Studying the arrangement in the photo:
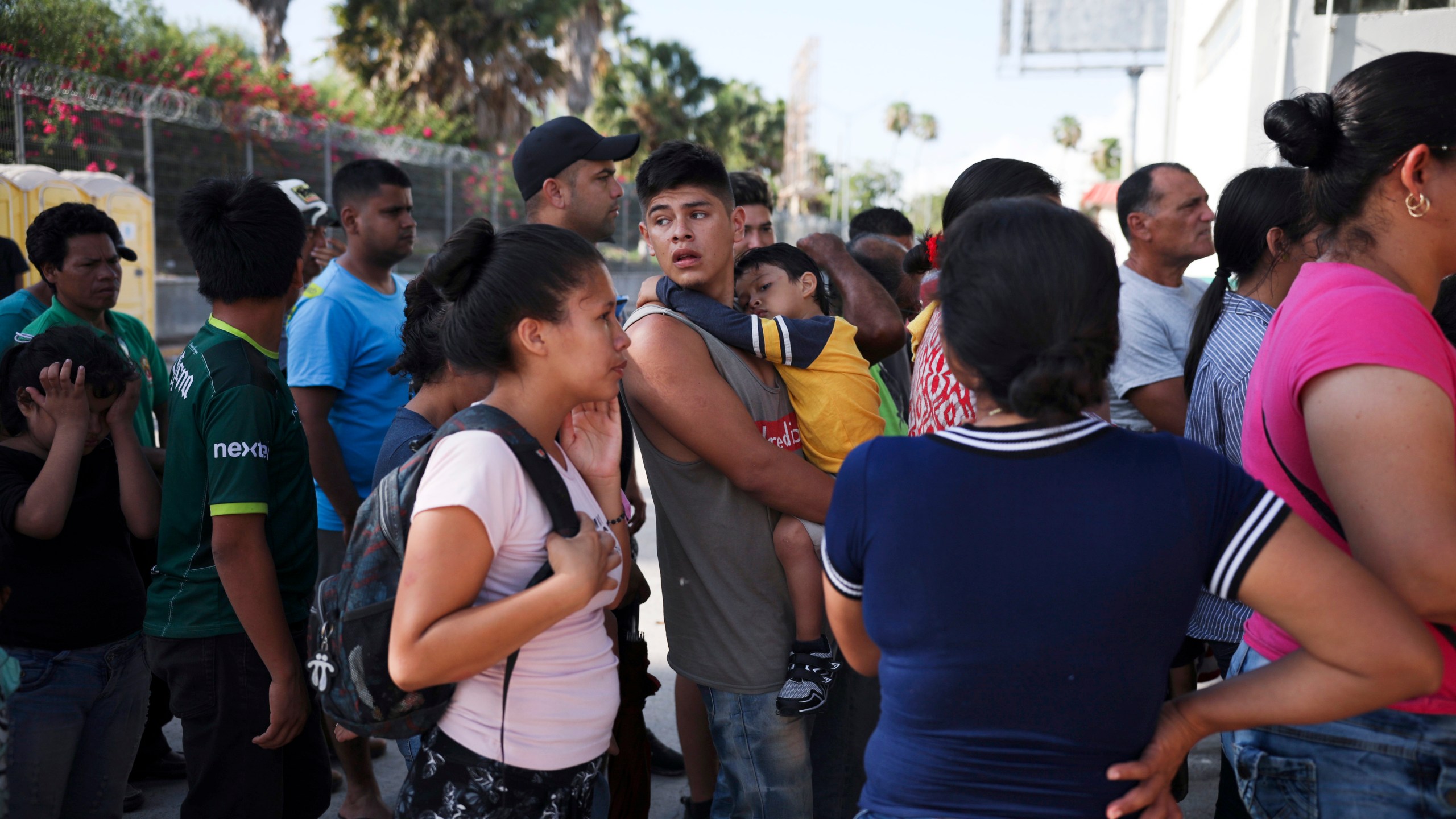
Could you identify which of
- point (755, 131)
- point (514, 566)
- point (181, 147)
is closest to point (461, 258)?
point (514, 566)

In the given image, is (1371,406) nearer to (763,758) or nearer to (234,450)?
(763,758)

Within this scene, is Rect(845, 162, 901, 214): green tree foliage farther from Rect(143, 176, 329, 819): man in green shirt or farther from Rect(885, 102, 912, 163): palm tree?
Rect(143, 176, 329, 819): man in green shirt

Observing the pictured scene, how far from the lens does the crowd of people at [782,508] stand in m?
1.34

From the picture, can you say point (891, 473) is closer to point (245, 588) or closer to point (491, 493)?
point (491, 493)

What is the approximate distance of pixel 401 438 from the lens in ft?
8.14

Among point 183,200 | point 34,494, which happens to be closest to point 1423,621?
point 183,200

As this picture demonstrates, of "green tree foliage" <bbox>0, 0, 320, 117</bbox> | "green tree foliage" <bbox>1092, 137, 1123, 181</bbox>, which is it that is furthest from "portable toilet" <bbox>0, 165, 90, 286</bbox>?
"green tree foliage" <bbox>1092, 137, 1123, 181</bbox>

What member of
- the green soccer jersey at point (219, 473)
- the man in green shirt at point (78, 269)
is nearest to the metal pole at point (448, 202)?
the man in green shirt at point (78, 269)

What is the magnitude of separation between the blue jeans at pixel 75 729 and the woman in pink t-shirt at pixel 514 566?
1.37 m

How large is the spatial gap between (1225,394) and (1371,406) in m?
1.45

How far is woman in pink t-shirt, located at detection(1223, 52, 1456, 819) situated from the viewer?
1385 mm

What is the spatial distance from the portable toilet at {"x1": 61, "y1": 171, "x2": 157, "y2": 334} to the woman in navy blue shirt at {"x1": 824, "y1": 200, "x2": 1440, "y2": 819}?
10.4 meters

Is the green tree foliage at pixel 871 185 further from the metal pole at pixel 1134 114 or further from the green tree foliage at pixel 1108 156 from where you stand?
the metal pole at pixel 1134 114

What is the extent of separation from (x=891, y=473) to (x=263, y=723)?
197 cm
